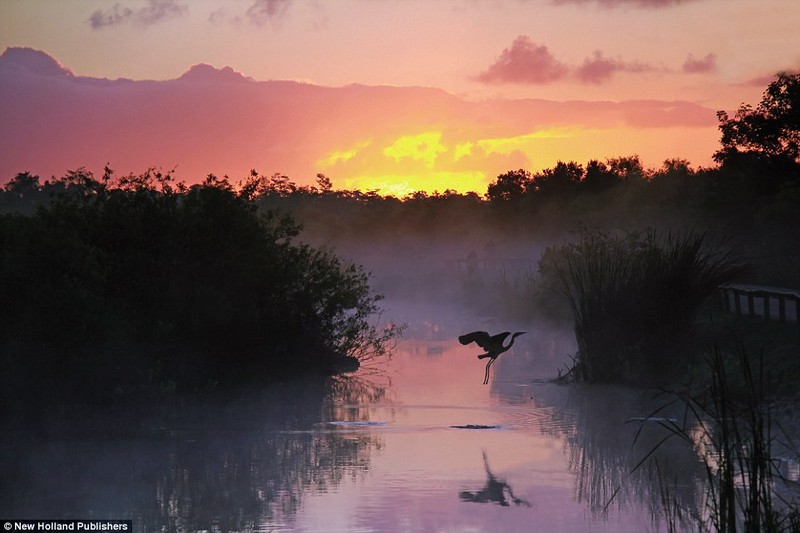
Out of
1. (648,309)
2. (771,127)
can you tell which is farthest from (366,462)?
(771,127)

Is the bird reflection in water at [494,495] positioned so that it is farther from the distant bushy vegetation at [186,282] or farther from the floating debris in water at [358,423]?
the distant bushy vegetation at [186,282]

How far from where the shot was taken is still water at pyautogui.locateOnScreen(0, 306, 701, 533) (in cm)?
1048

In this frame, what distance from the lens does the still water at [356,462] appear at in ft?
34.4

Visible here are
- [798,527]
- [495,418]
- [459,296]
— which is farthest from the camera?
[459,296]

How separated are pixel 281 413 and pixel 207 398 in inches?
82.0

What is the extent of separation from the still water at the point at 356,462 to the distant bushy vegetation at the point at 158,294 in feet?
3.00

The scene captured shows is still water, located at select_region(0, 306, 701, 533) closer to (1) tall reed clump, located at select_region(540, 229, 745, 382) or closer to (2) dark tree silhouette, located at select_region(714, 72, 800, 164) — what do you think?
(1) tall reed clump, located at select_region(540, 229, 745, 382)

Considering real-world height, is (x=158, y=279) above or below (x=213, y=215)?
below

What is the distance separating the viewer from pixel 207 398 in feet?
62.8

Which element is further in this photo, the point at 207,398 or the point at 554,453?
the point at 207,398

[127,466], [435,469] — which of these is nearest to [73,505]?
[127,466]

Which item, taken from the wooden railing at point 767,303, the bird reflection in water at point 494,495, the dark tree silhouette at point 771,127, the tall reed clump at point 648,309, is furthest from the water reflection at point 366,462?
the dark tree silhouette at point 771,127

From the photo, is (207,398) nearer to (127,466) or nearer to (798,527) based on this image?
(127,466)

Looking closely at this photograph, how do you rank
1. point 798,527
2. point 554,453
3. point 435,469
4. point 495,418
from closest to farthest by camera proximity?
1. point 798,527
2. point 435,469
3. point 554,453
4. point 495,418
